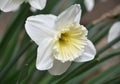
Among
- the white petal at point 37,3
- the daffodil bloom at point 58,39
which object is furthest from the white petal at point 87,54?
the white petal at point 37,3

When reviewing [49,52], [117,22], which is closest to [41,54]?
[49,52]

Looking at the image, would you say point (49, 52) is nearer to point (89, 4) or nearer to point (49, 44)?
point (49, 44)

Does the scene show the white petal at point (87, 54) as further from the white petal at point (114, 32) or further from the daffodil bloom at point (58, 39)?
the white petal at point (114, 32)

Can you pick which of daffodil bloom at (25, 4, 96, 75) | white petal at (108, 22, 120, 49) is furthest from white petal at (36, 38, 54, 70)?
white petal at (108, 22, 120, 49)

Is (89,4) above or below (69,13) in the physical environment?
below

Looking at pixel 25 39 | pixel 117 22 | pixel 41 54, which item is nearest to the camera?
pixel 41 54

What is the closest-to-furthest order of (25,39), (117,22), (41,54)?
(41,54) → (117,22) → (25,39)

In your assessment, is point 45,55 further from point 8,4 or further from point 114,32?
point 114,32

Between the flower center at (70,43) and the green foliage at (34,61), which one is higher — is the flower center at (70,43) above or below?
above

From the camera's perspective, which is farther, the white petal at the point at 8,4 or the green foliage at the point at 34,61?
the green foliage at the point at 34,61
